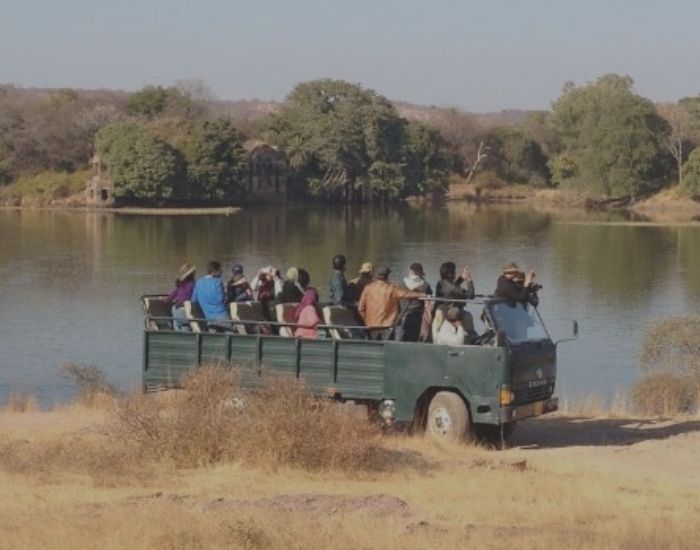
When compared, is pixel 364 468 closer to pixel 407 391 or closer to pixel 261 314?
pixel 407 391

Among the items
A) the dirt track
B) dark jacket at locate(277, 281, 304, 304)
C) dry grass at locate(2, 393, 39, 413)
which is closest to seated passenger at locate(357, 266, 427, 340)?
dark jacket at locate(277, 281, 304, 304)

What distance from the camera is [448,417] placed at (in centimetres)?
1419

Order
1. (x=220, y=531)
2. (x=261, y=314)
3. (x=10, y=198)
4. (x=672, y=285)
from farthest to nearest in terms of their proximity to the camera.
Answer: (x=10, y=198), (x=672, y=285), (x=261, y=314), (x=220, y=531)

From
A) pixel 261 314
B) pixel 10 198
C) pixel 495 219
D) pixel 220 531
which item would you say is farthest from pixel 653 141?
pixel 220 531

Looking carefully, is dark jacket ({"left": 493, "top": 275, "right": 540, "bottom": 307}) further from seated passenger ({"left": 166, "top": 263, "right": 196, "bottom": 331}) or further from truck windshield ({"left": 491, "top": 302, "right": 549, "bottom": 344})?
seated passenger ({"left": 166, "top": 263, "right": 196, "bottom": 331})

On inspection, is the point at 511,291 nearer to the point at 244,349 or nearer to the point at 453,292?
the point at 453,292

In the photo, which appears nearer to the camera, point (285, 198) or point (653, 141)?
point (653, 141)

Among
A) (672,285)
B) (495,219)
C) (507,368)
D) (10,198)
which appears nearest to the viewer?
(507,368)

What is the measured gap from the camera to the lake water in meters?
29.4

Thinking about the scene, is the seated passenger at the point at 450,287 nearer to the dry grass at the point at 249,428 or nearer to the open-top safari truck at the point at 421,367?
the open-top safari truck at the point at 421,367

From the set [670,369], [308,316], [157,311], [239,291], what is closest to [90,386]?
[157,311]

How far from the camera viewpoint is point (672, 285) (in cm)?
4612

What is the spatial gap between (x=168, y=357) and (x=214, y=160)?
91.8m

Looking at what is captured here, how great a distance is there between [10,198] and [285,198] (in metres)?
24.5
